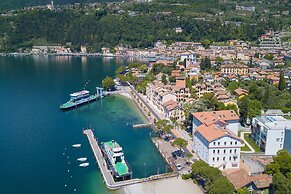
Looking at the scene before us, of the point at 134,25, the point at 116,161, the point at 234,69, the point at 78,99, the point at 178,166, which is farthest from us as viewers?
the point at 134,25

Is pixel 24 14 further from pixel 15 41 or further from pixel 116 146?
pixel 116 146

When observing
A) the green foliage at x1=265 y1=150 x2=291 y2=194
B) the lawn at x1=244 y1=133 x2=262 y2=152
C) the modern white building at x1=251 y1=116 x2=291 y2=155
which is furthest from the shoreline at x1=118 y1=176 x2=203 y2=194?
the lawn at x1=244 y1=133 x2=262 y2=152

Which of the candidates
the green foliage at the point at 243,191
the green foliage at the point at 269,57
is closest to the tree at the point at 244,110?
the green foliage at the point at 243,191

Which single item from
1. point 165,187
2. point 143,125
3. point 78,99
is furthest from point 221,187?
point 78,99

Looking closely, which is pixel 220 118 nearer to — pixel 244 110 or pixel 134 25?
pixel 244 110

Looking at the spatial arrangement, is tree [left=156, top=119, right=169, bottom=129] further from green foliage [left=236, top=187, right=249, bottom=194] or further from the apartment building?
the apartment building
